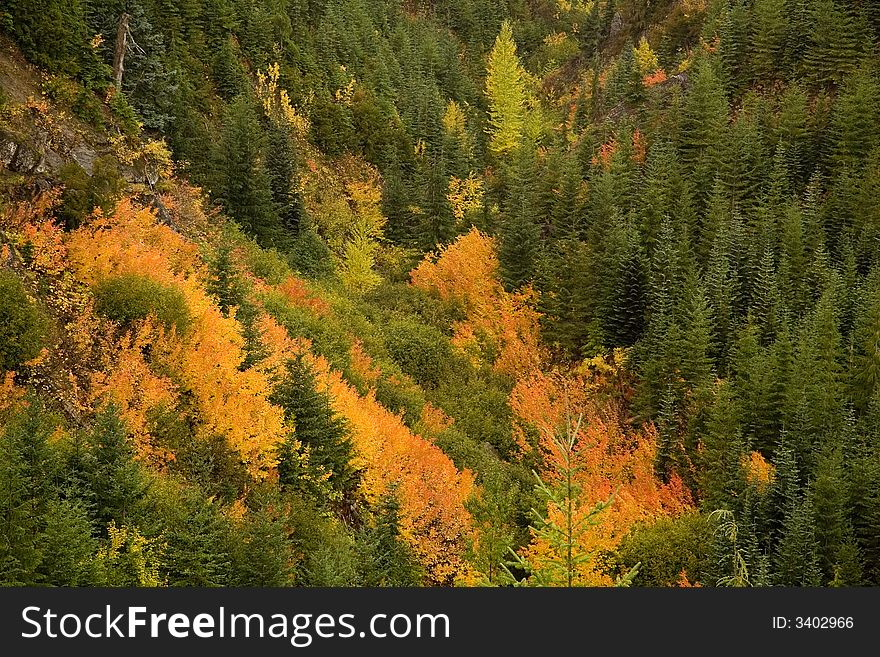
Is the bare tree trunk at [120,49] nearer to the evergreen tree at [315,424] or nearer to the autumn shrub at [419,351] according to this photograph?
the evergreen tree at [315,424]

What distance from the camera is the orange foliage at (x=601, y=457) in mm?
45803

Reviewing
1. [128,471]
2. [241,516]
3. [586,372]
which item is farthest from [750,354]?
[128,471]

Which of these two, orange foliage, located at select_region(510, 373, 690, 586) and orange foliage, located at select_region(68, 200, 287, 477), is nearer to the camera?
orange foliage, located at select_region(68, 200, 287, 477)

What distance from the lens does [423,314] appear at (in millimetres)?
Result: 69312

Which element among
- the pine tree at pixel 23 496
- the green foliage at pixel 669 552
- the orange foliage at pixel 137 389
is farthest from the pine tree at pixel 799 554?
the pine tree at pixel 23 496

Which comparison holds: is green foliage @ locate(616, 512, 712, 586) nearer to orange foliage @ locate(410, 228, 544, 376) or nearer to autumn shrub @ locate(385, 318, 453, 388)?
orange foliage @ locate(410, 228, 544, 376)

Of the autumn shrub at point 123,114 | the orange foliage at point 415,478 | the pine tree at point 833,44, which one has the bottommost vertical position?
the orange foliage at point 415,478

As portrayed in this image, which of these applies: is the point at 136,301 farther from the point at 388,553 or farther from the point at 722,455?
the point at 722,455

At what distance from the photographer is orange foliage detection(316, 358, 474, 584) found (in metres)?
42.4

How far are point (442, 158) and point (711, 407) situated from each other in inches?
1860

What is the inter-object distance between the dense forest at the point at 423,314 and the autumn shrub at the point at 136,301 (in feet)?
0.47

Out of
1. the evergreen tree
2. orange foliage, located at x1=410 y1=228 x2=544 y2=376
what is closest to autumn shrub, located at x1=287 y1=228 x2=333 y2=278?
orange foliage, located at x1=410 y1=228 x2=544 y2=376

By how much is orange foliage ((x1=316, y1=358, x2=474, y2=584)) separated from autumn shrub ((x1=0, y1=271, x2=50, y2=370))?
16880 mm

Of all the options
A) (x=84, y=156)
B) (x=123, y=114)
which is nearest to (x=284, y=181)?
(x=123, y=114)
